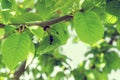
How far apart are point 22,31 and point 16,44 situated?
7cm

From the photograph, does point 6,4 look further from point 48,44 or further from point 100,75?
point 100,75

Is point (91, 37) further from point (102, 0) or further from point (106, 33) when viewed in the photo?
point (106, 33)

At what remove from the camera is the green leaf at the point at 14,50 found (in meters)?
1.13

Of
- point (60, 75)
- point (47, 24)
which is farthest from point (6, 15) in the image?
point (60, 75)

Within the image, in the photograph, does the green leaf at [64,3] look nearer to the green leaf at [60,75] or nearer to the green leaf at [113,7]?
the green leaf at [113,7]

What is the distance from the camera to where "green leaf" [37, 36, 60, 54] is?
1342mm

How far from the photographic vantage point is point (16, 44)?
1.14 m

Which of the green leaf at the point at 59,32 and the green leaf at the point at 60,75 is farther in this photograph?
the green leaf at the point at 60,75

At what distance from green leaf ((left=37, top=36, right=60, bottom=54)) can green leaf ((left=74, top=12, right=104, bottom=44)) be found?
27cm

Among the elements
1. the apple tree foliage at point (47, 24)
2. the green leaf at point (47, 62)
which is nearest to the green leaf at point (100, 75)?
the green leaf at point (47, 62)

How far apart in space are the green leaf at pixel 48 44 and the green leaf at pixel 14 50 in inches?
7.6

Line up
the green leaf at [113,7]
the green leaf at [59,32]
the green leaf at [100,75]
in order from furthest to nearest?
the green leaf at [100,75] → the green leaf at [59,32] → the green leaf at [113,7]

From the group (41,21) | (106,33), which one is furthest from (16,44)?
(106,33)

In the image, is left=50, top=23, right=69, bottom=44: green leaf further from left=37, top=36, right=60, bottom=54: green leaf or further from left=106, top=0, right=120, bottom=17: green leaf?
left=106, top=0, right=120, bottom=17: green leaf
